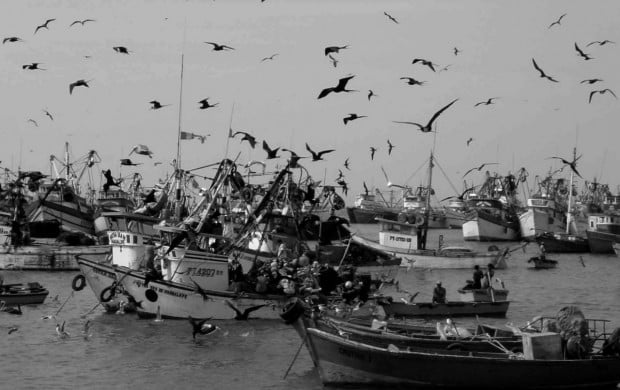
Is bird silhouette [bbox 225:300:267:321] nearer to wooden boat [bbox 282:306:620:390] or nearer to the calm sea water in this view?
the calm sea water

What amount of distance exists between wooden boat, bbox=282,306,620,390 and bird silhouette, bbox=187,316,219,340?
753cm

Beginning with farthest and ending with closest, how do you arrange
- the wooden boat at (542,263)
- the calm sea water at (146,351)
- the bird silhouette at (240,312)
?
the wooden boat at (542,263)
the bird silhouette at (240,312)
the calm sea water at (146,351)

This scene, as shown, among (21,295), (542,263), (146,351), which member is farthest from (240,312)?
(542,263)

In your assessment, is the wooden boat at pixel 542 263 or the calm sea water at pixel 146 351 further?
the wooden boat at pixel 542 263

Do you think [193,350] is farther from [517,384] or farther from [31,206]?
[31,206]

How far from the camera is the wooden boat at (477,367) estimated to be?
A: 76.8ft

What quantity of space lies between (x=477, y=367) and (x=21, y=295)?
65.7ft

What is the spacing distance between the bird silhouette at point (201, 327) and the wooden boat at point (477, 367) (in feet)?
24.7

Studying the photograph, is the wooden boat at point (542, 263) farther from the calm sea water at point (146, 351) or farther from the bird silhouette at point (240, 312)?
the bird silhouette at point (240, 312)

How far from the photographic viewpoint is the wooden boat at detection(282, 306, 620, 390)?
76.8 ft

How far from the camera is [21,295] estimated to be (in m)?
38.5

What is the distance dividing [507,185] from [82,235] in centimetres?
5166

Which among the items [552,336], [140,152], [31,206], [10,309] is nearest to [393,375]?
[552,336]

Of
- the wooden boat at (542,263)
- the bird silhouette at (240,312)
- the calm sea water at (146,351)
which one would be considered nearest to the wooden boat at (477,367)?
the calm sea water at (146,351)
